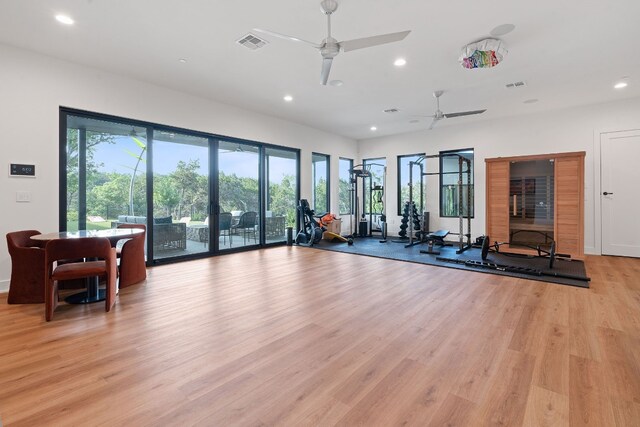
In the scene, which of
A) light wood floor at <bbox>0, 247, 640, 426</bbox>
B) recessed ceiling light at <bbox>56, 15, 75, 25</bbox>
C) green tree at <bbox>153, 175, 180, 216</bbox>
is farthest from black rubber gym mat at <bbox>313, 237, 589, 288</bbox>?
recessed ceiling light at <bbox>56, 15, 75, 25</bbox>

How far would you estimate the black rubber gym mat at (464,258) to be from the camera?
14.7 feet

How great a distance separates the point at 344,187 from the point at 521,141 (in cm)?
492

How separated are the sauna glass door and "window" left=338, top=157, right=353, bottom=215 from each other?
4501 millimetres

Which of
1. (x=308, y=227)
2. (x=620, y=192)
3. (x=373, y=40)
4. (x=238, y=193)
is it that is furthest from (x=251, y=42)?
(x=620, y=192)

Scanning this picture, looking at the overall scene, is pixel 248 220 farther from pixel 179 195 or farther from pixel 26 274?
pixel 26 274

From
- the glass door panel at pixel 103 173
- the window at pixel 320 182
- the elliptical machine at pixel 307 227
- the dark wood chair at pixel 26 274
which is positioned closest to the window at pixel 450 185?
the window at pixel 320 182

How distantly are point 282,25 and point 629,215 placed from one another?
24.4 feet

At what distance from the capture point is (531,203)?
20.5 ft

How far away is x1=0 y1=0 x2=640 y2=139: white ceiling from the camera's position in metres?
3.17

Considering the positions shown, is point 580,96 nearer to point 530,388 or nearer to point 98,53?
point 530,388

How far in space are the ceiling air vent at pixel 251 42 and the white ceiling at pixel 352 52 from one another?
120mm

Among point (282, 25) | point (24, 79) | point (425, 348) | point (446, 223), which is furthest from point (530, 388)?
point (446, 223)

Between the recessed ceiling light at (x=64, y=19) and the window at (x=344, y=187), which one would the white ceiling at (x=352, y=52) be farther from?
the window at (x=344, y=187)

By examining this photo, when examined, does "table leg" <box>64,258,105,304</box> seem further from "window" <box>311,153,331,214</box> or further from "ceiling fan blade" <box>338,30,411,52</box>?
"window" <box>311,153,331,214</box>
